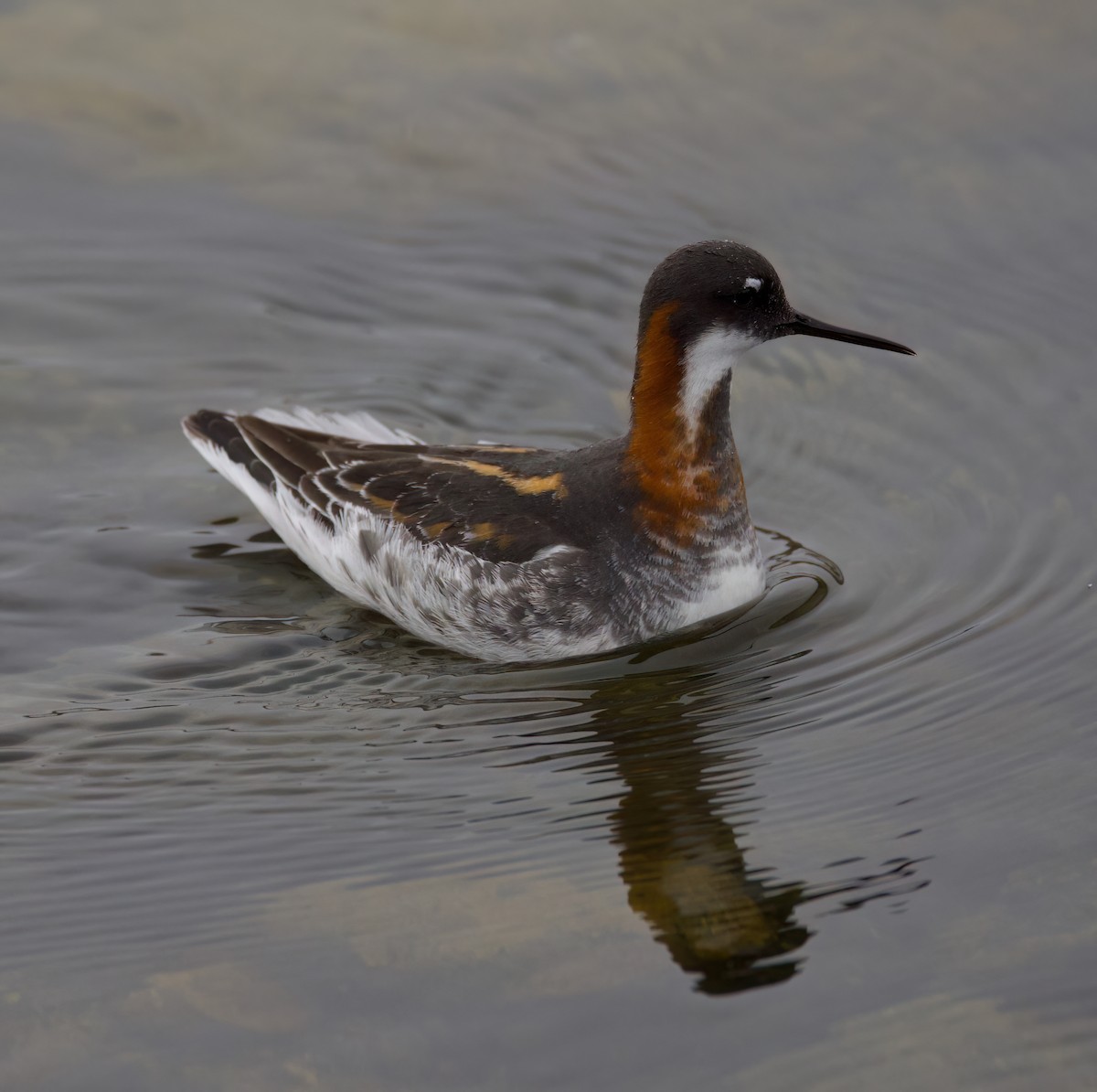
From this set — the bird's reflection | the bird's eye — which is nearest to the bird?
the bird's eye

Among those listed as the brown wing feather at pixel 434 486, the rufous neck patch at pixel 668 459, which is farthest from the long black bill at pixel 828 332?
the brown wing feather at pixel 434 486

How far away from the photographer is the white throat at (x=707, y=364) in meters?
7.21

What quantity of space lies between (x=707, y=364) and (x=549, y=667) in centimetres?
150

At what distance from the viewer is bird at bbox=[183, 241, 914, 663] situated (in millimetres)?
7191

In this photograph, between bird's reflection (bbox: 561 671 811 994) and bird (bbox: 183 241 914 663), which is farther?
bird (bbox: 183 241 914 663)

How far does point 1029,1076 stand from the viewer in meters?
4.73

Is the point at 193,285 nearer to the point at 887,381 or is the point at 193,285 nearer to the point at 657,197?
the point at 657,197

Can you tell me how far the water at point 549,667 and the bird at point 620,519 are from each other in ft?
0.67

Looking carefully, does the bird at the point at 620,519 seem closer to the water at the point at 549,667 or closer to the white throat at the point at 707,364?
the white throat at the point at 707,364

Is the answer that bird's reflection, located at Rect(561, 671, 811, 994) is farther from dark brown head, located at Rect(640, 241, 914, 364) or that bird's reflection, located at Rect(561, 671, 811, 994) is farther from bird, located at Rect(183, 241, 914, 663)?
dark brown head, located at Rect(640, 241, 914, 364)

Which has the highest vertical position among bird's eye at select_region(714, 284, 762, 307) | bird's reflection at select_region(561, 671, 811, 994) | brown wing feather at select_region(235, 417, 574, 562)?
bird's eye at select_region(714, 284, 762, 307)

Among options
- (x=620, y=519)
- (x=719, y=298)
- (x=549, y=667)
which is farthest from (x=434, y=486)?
(x=719, y=298)

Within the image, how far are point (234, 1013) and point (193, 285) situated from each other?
245 inches

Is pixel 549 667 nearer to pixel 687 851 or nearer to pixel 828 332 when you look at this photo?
pixel 687 851
